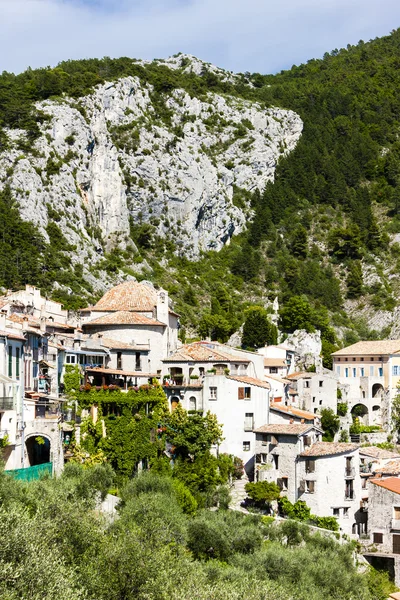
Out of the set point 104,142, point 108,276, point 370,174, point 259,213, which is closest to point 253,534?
point 108,276

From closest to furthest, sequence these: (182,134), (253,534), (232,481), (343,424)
A: (253,534) → (232,481) → (343,424) → (182,134)

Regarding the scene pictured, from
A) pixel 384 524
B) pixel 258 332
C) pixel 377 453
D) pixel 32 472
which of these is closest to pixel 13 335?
pixel 32 472

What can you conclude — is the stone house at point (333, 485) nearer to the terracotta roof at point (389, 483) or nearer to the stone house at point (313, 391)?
the terracotta roof at point (389, 483)

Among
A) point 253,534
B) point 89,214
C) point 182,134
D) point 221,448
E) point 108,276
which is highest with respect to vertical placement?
point 182,134

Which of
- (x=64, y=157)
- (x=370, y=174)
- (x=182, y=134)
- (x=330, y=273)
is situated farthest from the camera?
(x=370, y=174)

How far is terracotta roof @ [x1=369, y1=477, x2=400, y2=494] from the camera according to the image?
2544 inches

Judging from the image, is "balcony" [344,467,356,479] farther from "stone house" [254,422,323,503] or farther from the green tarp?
the green tarp

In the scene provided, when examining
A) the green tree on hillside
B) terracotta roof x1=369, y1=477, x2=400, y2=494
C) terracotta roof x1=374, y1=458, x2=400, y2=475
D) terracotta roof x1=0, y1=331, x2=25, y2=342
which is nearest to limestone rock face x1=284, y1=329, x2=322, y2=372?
the green tree on hillside

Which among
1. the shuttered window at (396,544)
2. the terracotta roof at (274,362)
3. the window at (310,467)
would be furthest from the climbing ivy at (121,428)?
the terracotta roof at (274,362)

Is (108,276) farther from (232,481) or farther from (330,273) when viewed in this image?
(232,481)

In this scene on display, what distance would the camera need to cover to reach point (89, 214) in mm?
148375

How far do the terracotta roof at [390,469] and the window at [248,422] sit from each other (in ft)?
39.1

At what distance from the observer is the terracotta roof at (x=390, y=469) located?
235 feet

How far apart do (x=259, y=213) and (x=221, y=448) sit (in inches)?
4529
